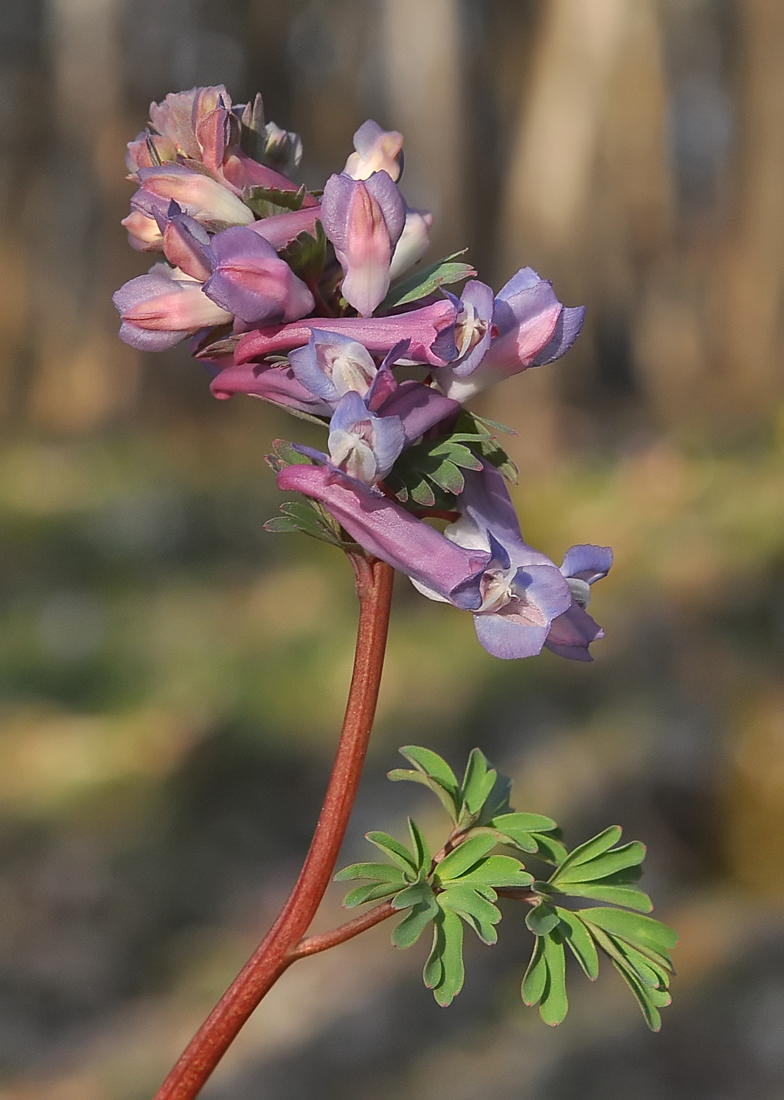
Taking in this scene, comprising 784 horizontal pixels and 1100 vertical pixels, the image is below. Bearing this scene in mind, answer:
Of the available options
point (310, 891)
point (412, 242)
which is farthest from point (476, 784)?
point (412, 242)

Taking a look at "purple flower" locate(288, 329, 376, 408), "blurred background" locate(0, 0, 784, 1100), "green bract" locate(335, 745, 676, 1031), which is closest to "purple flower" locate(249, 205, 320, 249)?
"purple flower" locate(288, 329, 376, 408)

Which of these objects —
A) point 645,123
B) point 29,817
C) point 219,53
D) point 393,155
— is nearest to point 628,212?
point 645,123

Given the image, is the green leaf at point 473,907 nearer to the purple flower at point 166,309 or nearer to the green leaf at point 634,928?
the green leaf at point 634,928

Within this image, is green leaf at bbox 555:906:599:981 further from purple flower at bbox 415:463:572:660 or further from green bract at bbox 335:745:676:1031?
purple flower at bbox 415:463:572:660

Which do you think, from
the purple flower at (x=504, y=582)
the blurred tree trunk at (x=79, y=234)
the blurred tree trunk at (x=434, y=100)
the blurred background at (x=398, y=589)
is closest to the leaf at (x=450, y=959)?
the purple flower at (x=504, y=582)

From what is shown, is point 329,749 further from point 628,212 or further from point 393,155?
point 628,212
